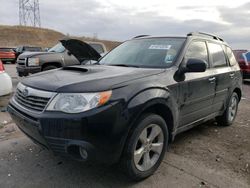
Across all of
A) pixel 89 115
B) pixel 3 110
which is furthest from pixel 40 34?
pixel 89 115

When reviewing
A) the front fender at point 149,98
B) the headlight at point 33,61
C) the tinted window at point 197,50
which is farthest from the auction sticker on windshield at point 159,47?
the headlight at point 33,61

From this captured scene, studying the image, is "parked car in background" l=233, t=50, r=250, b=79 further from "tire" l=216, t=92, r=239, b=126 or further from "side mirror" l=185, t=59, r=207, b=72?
"side mirror" l=185, t=59, r=207, b=72

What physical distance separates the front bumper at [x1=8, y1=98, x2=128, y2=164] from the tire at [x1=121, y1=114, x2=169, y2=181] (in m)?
0.15

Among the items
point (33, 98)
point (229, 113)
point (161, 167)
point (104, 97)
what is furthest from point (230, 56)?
point (33, 98)

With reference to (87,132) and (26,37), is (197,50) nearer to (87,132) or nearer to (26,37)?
(87,132)

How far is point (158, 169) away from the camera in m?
3.60

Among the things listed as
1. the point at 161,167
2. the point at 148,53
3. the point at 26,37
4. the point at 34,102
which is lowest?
the point at 26,37

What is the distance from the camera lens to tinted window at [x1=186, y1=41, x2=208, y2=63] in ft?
13.7

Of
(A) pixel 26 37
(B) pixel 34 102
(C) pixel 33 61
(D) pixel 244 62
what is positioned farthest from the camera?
(A) pixel 26 37

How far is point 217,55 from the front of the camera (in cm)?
497

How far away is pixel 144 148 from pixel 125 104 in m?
0.69

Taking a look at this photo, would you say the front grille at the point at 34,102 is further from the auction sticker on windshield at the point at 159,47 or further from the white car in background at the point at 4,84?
the white car in background at the point at 4,84

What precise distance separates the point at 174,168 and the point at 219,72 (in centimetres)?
198

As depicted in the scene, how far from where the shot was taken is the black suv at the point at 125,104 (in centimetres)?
276
